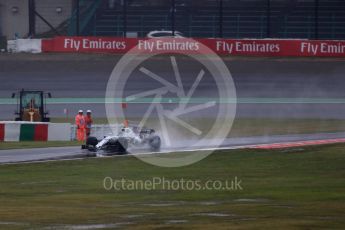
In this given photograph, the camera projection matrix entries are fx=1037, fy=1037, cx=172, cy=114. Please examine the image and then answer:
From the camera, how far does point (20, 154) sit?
29469mm

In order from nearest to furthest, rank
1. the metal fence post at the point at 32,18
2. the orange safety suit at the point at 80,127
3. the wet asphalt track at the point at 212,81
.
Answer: the orange safety suit at the point at 80,127 → the wet asphalt track at the point at 212,81 → the metal fence post at the point at 32,18

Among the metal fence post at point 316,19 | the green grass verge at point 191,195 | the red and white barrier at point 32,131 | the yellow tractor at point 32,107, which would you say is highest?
the metal fence post at point 316,19

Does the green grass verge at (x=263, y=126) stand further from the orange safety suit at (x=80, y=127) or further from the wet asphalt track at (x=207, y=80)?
the wet asphalt track at (x=207, y=80)

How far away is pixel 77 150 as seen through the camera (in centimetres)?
3084

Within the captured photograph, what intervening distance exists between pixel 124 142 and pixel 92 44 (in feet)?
96.6

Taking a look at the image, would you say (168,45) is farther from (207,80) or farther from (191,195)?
(191,195)

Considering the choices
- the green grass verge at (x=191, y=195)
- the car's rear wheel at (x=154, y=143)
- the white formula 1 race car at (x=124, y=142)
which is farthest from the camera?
the car's rear wheel at (x=154, y=143)

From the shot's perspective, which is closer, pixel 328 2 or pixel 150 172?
pixel 150 172

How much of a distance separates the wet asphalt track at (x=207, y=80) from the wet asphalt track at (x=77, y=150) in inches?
402

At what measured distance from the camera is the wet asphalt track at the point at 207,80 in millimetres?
47344

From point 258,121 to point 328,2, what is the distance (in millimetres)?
24693

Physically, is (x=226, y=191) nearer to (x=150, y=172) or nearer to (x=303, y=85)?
(x=150, y=172)

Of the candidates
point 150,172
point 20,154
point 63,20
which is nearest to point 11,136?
point 20,154

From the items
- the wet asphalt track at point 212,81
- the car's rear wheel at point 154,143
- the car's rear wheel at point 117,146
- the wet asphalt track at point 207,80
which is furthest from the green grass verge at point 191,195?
the wet asphalt track at point 207,80
